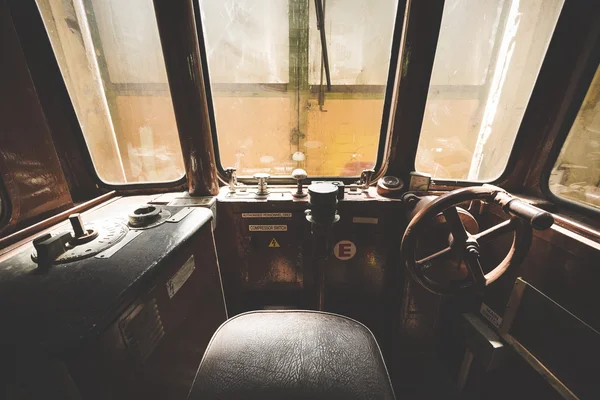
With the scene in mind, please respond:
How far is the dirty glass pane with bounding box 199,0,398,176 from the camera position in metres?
1.70

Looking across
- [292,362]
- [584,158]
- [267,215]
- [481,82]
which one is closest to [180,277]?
[292,362]

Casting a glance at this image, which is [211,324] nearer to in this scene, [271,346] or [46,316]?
[271,346]

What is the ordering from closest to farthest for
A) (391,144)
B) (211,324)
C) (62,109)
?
(211,324) < (62,109) < (391,144)

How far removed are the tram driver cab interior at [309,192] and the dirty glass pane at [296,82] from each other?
15 millimetres

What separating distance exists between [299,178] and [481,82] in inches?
64.2

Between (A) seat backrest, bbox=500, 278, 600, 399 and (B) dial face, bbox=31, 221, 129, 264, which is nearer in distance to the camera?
(B) dial face, bbox=31, 221, 129, 264

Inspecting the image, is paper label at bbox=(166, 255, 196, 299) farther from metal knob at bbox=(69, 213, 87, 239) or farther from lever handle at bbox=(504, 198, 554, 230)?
lever handle at bbox=(504, 198, 554, 230)

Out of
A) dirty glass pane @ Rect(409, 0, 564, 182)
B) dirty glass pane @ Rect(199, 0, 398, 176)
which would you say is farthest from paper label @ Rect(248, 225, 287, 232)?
dirty glass pane @ Rect(409, 0, 564, 182)

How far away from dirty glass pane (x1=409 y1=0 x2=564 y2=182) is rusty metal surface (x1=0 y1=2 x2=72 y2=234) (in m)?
2.71

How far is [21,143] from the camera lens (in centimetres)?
139

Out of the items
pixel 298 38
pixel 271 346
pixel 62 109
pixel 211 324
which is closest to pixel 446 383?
pixel 271 346

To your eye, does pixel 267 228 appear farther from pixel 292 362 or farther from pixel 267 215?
pixel 292 362

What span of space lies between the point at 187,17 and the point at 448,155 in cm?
221

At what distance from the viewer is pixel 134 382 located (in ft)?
2.82
